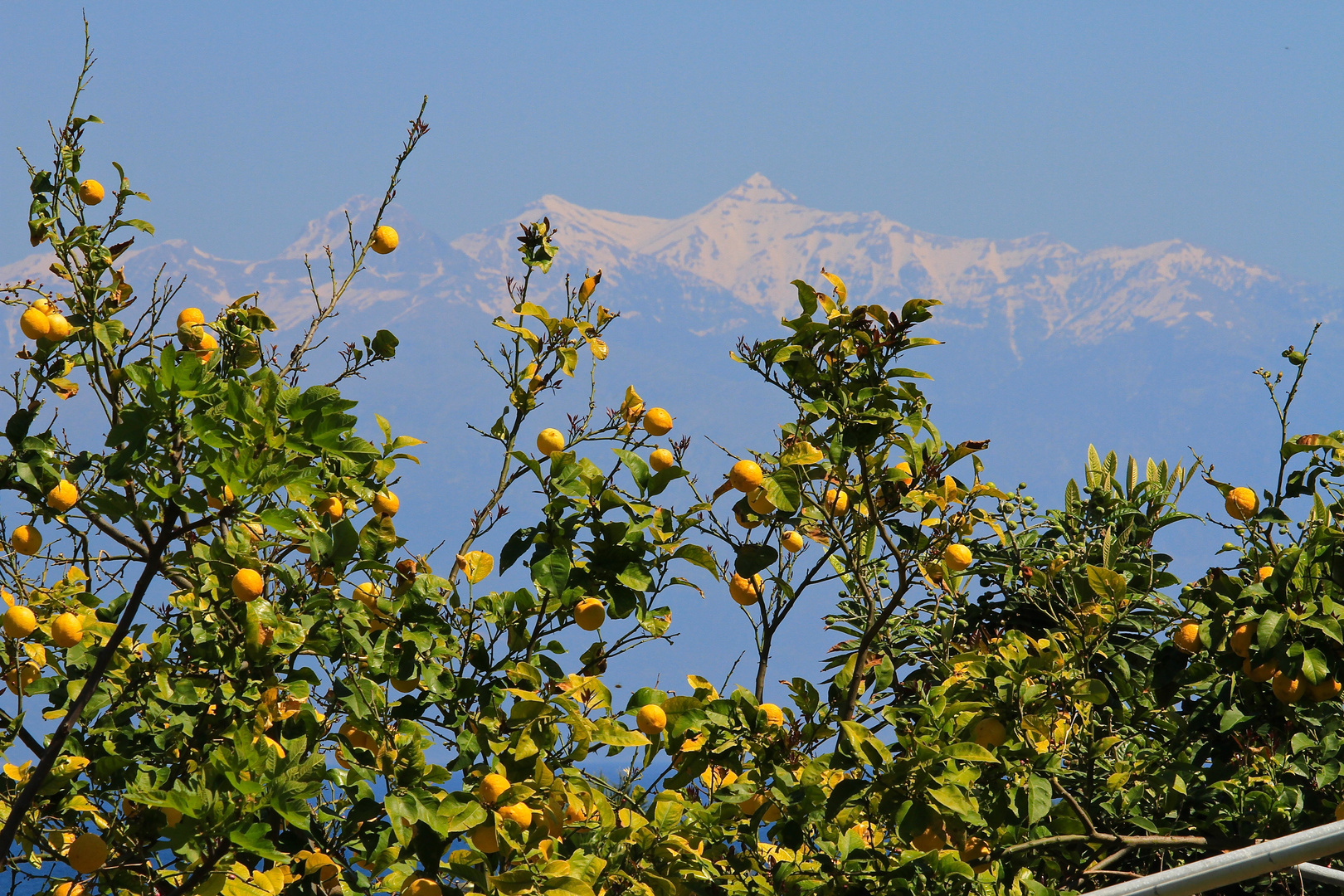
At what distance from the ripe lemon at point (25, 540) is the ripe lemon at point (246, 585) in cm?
89

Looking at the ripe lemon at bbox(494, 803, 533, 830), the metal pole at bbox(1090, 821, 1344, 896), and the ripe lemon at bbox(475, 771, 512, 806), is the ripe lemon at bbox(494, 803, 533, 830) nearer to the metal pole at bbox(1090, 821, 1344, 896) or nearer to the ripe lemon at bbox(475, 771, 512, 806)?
the ripe lemon at bbox(475, 771, 512, 806)

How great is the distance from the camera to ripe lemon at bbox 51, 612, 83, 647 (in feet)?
7.84

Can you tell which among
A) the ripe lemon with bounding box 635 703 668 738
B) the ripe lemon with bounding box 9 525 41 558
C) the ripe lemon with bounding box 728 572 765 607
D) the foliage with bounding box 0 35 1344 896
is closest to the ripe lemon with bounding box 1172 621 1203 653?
the foliage with bounding box 0 35 1344 896

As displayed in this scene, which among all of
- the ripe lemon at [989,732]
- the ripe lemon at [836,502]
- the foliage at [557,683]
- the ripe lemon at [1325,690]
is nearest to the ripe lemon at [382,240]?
the foliage at [557,683]

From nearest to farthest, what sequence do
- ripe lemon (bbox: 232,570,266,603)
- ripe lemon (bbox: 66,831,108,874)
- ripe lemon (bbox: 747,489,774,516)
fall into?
ripe lemon (bbox: 232,570,266,603) → ripe lemon (bbox: 66,831,108,874) → ripe lemon (bbox: 747,489,774,516)

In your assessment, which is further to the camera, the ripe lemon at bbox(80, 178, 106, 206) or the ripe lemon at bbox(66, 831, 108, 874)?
the ripe lemon at bbox(80, 178, 106, 206)

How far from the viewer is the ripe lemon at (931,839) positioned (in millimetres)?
2150

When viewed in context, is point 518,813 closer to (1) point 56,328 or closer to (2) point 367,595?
(2) point 367,595

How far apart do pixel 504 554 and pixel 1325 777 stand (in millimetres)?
1871

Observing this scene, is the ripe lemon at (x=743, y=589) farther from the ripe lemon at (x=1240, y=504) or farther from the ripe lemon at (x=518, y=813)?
the ripe lemon at (x=1240, y=504)

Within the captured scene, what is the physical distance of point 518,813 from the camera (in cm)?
208

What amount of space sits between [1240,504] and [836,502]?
1.03 m

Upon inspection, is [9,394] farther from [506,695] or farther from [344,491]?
[506,695]

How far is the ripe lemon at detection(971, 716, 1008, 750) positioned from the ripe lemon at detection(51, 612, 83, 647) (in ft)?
6.48
